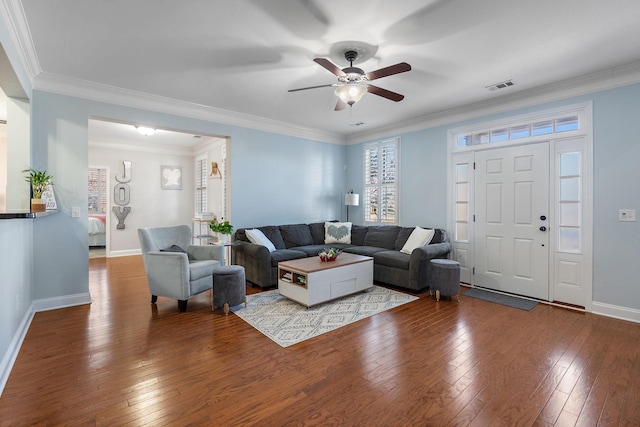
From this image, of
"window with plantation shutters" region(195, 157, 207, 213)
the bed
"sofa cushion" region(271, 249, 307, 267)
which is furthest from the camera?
"window with plantation shutters" region(195, 157, 207, 213)

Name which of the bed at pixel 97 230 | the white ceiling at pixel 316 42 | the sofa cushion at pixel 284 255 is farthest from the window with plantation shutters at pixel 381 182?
the bed at pixel 97 230

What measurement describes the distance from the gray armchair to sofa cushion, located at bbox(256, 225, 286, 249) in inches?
45.6

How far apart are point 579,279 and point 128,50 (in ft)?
18.8

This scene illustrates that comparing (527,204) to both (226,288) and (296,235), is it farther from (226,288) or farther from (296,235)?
(226,288)

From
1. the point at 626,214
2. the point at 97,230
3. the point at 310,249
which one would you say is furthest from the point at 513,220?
the point at 97,230

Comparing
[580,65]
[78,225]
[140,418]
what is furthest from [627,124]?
[78,225]

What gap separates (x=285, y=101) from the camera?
452 cm

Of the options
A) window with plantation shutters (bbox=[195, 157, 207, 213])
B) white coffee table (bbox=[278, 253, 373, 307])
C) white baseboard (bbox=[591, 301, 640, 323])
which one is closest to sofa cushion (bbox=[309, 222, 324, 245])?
white coffee table (bbox=[278, 253, 373, 307])

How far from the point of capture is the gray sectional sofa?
4.39 meters

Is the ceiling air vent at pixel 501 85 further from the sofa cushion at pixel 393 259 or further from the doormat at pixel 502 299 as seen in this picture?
the doormat at pixel 502 299

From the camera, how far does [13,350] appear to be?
252 centimetres

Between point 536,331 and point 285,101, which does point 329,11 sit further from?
point 536,331

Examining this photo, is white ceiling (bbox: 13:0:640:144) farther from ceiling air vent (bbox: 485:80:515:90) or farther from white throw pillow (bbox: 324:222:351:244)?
white throw pillow (bbox: 324:222:351:244)

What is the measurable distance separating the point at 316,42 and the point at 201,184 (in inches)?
246
